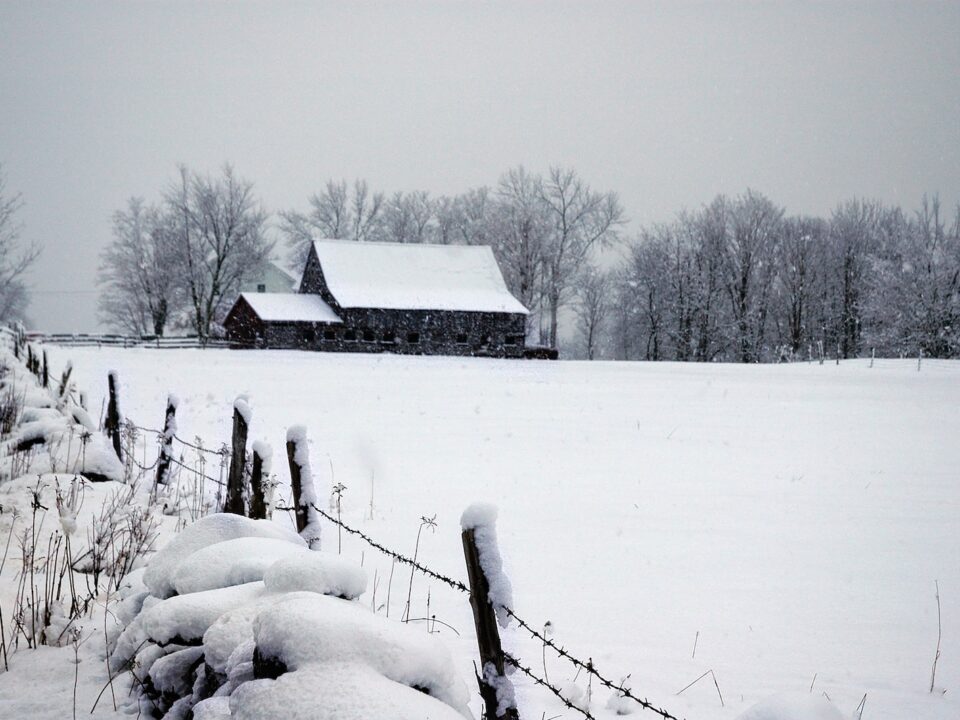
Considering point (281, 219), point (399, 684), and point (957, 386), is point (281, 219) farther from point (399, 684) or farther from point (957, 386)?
point (399, 684)

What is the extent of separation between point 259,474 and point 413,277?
3703 centimetres

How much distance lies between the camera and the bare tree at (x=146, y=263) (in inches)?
1978

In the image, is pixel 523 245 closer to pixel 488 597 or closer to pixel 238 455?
pixel 238 455

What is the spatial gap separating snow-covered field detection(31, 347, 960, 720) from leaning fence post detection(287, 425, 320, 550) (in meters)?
0.80

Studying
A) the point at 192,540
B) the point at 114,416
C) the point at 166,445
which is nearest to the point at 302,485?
the point at 192,540

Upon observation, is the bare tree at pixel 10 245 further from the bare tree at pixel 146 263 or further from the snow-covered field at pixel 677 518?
the bare tree at pixel 146 263

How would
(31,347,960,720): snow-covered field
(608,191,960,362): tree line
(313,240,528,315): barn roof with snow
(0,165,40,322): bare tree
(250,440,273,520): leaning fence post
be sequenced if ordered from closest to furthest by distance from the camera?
1. (31,347,960,720): snow-covered field
2. (250,440,273,520): leaning fence post
3. (0,165,40,322): bare tree
4. (313,240,528,315): barn roof with snow
5. (608,191,960,362): tree line

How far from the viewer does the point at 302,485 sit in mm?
4441

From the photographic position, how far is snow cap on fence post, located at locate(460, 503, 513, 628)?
2410 mm

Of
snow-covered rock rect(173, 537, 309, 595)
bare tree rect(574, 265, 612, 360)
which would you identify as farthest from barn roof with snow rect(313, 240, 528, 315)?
snow-covered rock rect(173, 537, 309, 595)

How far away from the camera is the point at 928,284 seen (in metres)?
35.6

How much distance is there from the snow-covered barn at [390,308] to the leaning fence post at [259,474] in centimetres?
→ 3357

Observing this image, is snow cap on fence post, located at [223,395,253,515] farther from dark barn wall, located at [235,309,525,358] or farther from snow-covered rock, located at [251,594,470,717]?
dark barn wall, located at [235,309,525,358]

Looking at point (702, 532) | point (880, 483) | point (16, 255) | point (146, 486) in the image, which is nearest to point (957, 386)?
point (880, 483)
